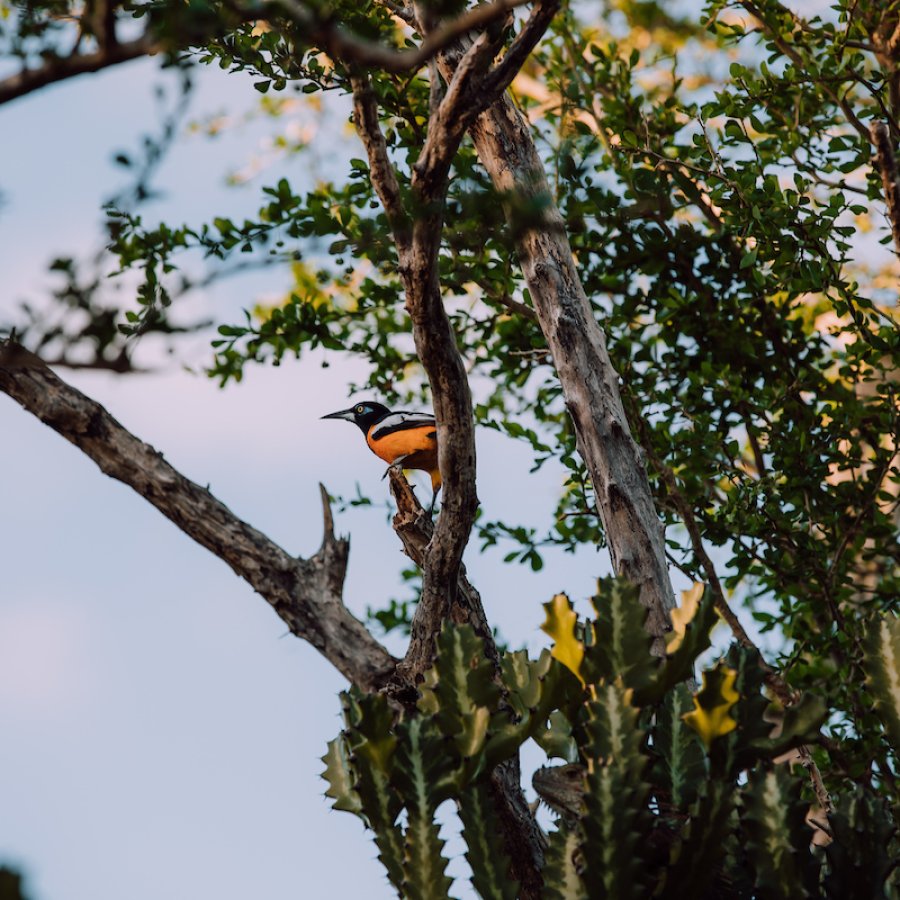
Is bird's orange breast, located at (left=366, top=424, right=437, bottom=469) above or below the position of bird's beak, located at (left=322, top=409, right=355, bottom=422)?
→ below

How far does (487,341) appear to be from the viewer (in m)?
6.41

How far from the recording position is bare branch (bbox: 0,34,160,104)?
246 cm

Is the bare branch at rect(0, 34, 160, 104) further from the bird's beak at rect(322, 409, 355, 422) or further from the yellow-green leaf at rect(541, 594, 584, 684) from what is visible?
the bird's beak at rect(322, 409, 355, 422)

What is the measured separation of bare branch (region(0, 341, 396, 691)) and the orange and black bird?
93 centimetres

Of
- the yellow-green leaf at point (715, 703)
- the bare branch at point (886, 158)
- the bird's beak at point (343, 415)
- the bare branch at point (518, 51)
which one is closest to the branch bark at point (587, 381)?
the bare branch at point (518, 51)

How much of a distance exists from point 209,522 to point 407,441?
133cm

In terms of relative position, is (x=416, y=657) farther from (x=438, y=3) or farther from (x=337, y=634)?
(x=438, y=3)

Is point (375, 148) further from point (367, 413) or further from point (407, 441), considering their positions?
point (367, 413)

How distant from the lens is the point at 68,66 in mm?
2479

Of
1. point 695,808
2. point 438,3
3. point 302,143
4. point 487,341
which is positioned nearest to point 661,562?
point 695,808

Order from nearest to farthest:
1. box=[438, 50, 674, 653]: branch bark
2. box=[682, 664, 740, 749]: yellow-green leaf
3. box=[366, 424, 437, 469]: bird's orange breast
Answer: box=[682, 664, 740, 749]: yellow-green leaf, box=[438, 50, 674, 653]: branch bark, box=[366, 424, 437, 469]: bird's orange breast

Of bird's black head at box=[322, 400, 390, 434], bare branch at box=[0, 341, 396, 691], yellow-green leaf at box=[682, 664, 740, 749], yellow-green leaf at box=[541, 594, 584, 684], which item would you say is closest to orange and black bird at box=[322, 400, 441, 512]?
bird's black head at box=[322, 400, 390, 434]

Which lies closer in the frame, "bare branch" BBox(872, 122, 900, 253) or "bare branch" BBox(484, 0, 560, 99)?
"bare branch" BBox(484, 0, 560, 99)

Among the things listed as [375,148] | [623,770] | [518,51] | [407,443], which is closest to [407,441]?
[407,443]
